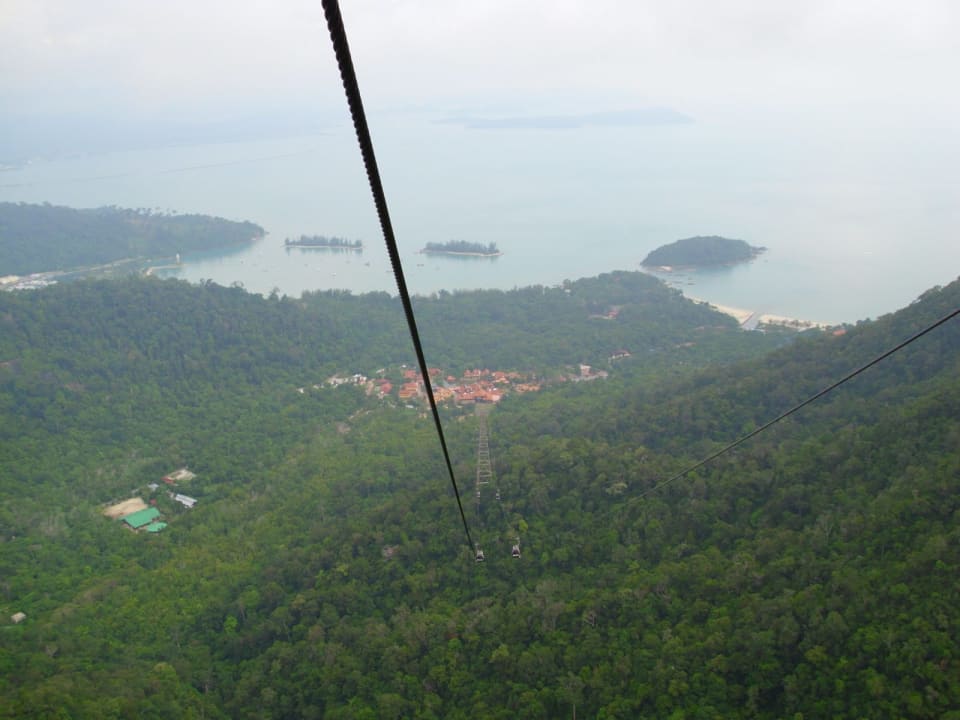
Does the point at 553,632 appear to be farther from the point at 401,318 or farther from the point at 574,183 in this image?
the point at 574,183

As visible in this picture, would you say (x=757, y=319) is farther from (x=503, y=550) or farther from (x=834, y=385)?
(x=834, y=385)

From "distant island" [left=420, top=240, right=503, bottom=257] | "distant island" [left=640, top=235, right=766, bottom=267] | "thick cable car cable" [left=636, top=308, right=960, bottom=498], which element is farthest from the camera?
"distant island" [left=420, top=240, right=503, bottom=257]

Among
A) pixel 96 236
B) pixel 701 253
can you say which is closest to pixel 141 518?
pixel 701 253

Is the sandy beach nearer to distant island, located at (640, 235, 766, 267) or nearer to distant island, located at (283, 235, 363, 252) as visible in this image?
distant island, located at (640, 235, 766, 267)

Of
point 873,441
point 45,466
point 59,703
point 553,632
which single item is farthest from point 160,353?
point 873,441

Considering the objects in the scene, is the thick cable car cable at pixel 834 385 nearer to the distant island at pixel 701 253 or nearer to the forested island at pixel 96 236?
the distant island at pixel 701 253

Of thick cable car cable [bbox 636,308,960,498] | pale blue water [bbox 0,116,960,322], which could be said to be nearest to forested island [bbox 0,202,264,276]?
pale blue water [bbox 0,116,960,322]

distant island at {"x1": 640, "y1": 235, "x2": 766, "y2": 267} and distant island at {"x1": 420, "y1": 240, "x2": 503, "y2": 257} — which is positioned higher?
distant island at {"x1": 420, "y1": 240, "x2": 503, "y2": 257}
